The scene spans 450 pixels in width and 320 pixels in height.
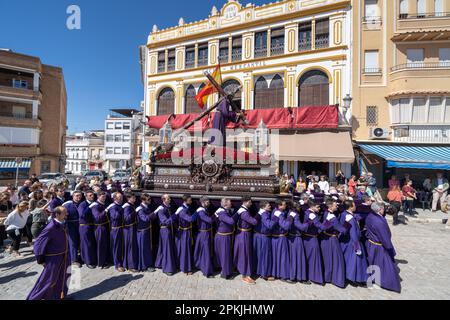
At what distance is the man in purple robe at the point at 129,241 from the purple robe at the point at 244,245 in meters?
2.45

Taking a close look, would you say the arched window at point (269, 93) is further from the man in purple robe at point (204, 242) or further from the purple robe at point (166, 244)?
the purple robe at point (166, 244)

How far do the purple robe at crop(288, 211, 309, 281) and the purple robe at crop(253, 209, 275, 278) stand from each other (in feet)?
1.61

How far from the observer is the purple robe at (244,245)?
202 inches

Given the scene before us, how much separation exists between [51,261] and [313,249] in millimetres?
5170

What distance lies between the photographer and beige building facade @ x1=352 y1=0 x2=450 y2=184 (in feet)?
44.8

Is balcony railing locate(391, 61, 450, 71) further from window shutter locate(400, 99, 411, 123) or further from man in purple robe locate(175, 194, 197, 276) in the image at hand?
man in purple robe locate(175, 194, 197, 276)

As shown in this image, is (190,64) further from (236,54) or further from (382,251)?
(382,251)

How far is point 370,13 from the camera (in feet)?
50.6

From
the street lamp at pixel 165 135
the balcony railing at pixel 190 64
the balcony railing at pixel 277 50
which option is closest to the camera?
the street lamp at pixel 165 135

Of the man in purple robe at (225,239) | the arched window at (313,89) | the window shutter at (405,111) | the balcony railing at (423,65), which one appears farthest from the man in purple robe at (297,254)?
the balcony railing at (423,65)

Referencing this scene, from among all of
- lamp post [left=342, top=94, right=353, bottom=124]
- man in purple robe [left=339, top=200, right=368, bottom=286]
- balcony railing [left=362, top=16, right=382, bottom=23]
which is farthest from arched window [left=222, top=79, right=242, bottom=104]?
man in purple robe [left=339, top=200, right=368, bottom=286]

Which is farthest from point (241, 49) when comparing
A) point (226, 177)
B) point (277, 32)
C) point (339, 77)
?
point (226, 177)

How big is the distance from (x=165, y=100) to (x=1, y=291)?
725 inches

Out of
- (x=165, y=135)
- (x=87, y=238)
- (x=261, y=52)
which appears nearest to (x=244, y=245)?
(x=87, y=238)
